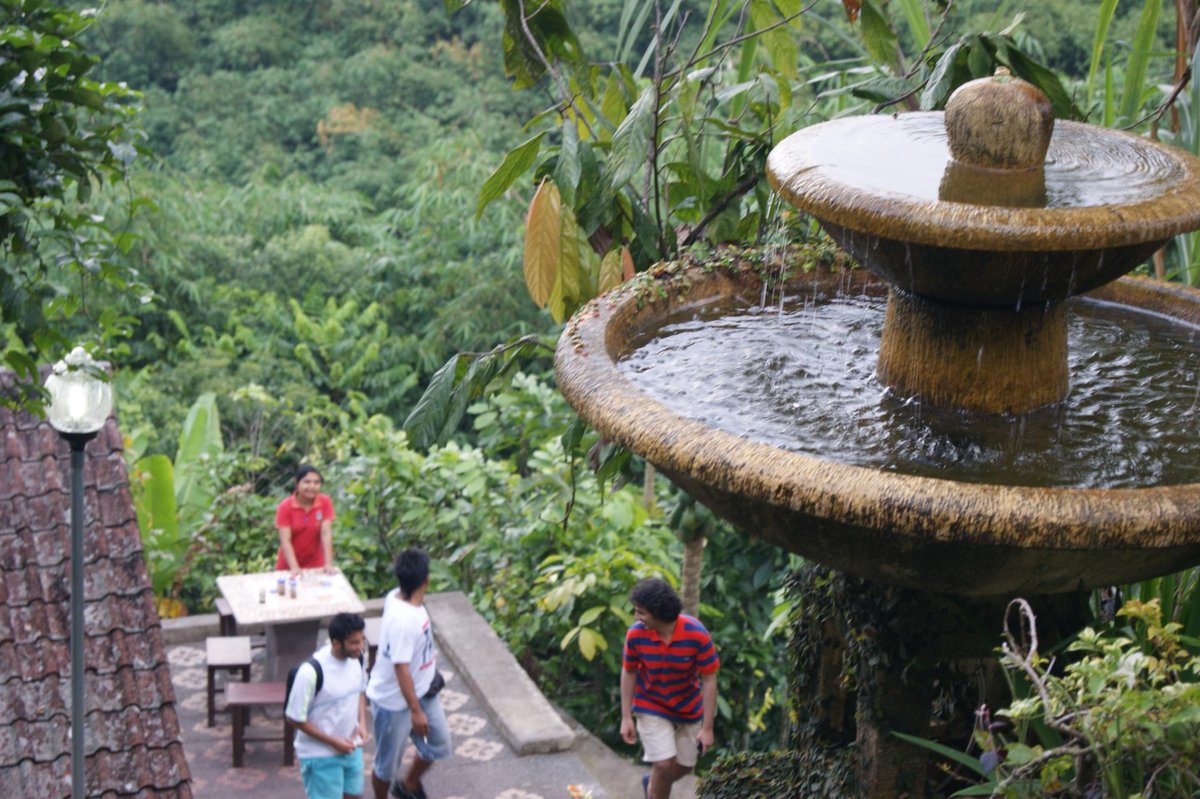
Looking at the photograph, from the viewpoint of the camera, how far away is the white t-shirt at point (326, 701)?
5188 mm

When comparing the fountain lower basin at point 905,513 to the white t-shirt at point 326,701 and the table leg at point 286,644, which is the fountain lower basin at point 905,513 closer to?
the white t-shirt at point 326,701

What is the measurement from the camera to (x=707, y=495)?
289 cm

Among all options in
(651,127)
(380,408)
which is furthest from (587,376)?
(380,408)

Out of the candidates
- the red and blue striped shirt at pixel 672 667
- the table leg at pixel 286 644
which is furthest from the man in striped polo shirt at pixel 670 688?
the table leg at pixel 286 644

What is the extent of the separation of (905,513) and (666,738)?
270cm

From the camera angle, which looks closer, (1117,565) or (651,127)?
(1117,565)

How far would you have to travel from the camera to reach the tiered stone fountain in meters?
2.46

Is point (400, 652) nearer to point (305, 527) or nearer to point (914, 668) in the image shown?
point (305, 527)

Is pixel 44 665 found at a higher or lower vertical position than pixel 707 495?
lower

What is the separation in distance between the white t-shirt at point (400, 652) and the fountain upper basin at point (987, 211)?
276 centimetres

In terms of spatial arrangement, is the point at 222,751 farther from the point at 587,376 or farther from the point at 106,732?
the point at 587,376

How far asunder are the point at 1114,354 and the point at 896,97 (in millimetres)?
1122

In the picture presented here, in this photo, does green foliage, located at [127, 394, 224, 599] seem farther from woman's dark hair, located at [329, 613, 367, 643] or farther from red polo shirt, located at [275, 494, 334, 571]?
woman's dark hair, located at [329, 613, 367, 643]

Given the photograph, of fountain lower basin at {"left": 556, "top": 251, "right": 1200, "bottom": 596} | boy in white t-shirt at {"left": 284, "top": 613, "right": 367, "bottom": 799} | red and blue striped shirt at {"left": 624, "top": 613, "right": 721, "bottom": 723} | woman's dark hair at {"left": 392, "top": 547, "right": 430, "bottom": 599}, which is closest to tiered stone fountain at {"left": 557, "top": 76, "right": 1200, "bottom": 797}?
fountain lower basin at {"left": 556, "top": 251, "right": 1200, "bottom": 596}
